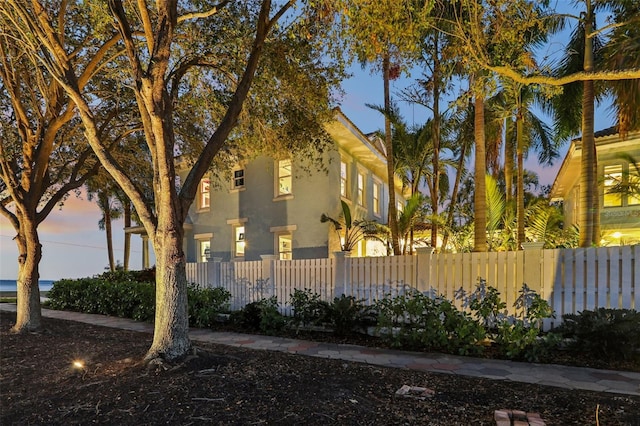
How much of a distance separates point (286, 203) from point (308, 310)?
685 cm

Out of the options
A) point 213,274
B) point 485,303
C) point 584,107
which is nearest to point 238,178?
point 213,274

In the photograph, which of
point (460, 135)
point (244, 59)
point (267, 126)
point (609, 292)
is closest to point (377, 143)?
point (460, 135)

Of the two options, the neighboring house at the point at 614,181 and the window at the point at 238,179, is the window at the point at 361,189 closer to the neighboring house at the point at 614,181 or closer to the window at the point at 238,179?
the window at the point at 238,179

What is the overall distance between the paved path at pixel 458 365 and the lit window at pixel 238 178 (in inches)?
332

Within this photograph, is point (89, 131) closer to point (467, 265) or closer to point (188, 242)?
point (467, 265)

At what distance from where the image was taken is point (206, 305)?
8414 mm

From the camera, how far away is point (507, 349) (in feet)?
17.4

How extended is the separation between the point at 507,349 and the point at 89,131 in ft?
21.9

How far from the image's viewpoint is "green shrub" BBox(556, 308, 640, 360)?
4.88 meters

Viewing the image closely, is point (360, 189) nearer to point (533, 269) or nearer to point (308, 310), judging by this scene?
→ point (308, 310)

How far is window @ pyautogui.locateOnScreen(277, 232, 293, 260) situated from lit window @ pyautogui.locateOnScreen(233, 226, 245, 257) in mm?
1794

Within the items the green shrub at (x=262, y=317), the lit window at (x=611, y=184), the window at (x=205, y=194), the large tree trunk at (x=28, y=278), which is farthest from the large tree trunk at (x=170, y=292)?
the lit window at (x=611, y=184)

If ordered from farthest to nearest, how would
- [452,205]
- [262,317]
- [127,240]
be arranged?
[127,240], [452,205], [262,317]

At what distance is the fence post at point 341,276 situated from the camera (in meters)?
7.81
